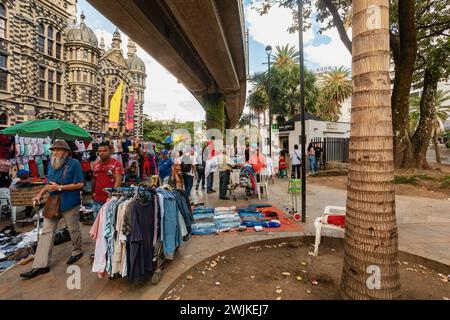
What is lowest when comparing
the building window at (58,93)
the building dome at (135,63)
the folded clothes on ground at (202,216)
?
the folded clothes on ground at (202,216)

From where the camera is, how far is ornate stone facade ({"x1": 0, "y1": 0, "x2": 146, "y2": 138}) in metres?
20.6

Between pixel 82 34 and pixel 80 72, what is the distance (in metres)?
4.64

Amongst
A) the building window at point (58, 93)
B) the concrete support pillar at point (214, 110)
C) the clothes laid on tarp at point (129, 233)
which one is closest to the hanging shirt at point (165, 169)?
the clothes laid on tarp at point (129, 233)

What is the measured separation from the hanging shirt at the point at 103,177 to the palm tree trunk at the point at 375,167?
3673 millimetres

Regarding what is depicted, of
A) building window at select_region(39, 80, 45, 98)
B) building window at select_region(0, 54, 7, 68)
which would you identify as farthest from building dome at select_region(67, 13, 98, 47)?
building window at select_region(0, 54, 7, 68)

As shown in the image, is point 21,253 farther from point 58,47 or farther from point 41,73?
point 58,47

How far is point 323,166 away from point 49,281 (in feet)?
50.8

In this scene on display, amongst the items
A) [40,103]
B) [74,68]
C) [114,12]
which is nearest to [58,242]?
[114,12]

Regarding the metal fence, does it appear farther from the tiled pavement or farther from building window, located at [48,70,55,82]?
building window, located at [48,70,55,82]

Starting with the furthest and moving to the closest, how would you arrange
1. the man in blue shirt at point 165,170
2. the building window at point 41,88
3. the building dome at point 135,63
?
the building dome at point 135,63, the building window at point 41,88, the man in blue shirt at point 165,170

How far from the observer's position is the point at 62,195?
11.8ft

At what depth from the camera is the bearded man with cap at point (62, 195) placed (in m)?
3.38

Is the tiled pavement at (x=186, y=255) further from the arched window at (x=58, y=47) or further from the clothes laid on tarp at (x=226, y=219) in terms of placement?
the arched window at (x=58, y=47)
